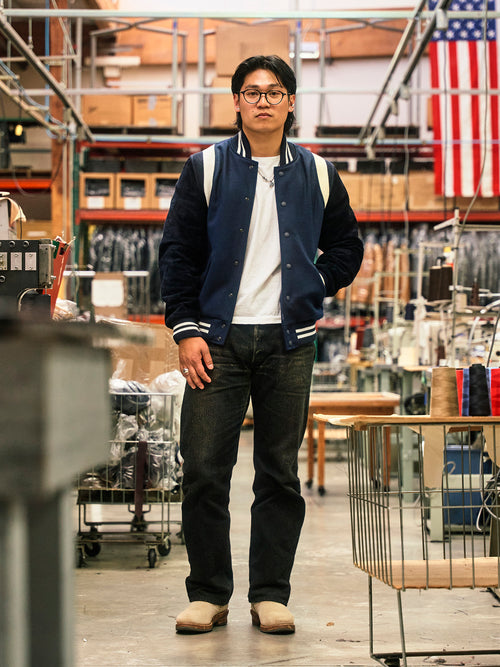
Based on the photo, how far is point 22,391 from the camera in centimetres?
55

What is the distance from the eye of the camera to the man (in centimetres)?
246

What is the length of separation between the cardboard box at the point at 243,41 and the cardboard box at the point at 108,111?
118 centimetres

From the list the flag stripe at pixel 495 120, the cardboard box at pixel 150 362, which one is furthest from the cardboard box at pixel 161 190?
the cardboard box at pixel 150 362

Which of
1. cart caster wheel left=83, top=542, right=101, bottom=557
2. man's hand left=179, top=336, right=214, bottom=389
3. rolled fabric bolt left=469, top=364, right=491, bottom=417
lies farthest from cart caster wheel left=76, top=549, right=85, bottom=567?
rolled fabric bolt left=469, top=364, right=491, bottom=417

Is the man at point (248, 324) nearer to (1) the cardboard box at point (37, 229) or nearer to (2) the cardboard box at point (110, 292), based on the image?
(2) the cardboard box at point (110, 292)

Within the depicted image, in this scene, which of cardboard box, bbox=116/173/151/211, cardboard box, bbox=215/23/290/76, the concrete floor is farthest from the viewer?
cardboard box, bbox=116/173/151/211

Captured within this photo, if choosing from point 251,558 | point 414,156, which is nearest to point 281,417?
point 251,558

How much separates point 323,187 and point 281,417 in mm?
707

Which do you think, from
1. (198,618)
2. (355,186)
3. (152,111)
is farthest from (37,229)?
(198,618)

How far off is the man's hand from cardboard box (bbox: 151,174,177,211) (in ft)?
25.9

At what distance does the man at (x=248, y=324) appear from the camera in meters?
2.46

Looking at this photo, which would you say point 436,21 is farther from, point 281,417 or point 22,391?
point 22,391

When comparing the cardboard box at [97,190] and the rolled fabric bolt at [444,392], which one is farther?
the cardboard box at [97,190]

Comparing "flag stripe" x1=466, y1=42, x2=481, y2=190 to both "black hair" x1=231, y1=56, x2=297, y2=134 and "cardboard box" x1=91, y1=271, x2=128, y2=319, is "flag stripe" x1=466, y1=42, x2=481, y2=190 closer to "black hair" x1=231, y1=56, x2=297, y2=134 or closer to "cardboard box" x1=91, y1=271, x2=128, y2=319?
"cardboard box" x1=91, y1=271, x2=128, y2=319
